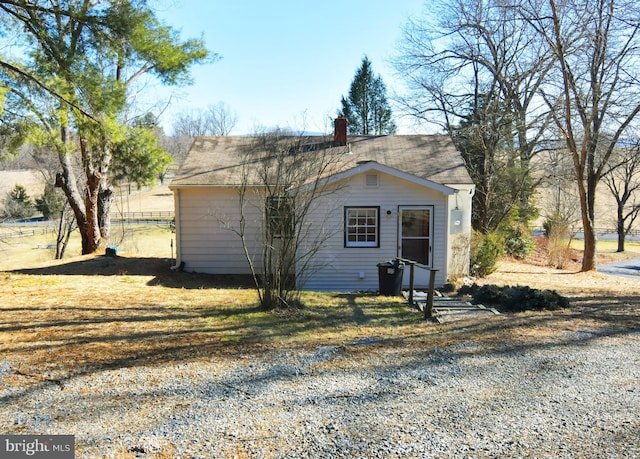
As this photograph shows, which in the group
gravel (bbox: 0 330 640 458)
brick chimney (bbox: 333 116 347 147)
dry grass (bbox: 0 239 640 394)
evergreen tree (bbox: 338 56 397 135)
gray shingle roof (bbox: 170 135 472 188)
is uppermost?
evergreen tree (bbox: 338 56 397 135)

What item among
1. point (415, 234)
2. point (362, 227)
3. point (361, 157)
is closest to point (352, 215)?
point (362, 227)

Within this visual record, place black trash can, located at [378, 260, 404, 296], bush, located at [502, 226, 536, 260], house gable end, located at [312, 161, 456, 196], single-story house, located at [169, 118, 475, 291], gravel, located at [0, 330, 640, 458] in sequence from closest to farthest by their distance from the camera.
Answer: gravel, located at [0, 330, 640, 458]
black trash can, located at [378, 260, 404, 296]
house gable end, located at [312, 161, 456, 196]
single-story house, located at [169, 118, 475, 291]
bush, located at [502, 226, 536, 260]

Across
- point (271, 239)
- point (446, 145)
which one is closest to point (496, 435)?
point (271, 239)

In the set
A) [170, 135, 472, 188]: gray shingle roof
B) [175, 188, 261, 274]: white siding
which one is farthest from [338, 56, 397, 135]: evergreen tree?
[175, 188, 261, 274]: white siding

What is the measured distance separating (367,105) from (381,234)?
85.7 feet

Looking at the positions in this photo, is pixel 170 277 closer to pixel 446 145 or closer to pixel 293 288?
pixel 293 288

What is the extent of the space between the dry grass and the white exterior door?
269cm

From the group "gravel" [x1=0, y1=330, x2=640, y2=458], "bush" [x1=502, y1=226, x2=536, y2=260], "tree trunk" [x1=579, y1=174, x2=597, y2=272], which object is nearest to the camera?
"gravel" [x1=0, y1=330, x2=640, y2=458]

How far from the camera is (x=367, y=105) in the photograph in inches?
1442

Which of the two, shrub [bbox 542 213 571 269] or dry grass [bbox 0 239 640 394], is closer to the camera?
dry grass [bbox 0 239 640 394]

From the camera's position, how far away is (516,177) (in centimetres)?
2267

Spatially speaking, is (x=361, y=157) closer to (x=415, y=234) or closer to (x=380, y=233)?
(x=380, y=233)

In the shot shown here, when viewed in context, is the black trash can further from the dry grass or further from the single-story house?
the single-story house

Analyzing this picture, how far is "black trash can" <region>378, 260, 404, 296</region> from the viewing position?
412 inches
